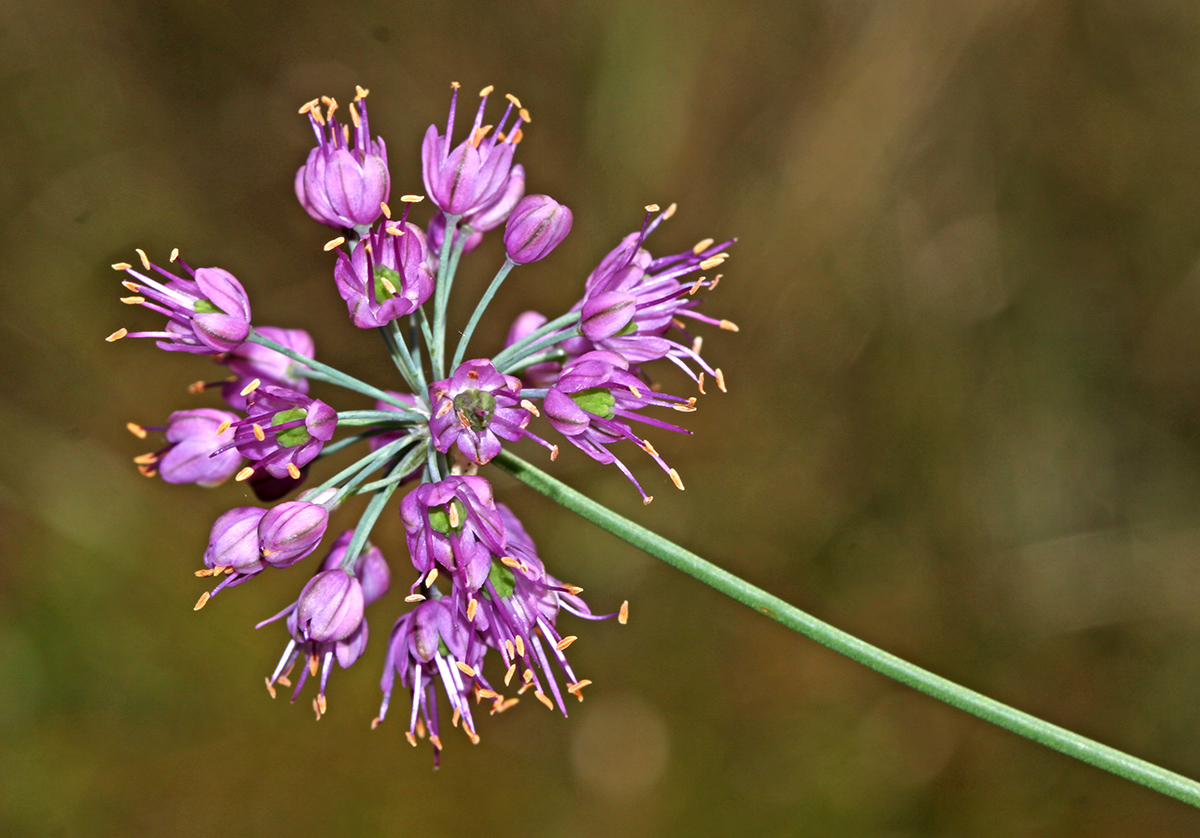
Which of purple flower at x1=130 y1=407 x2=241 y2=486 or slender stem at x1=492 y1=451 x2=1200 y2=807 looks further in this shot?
purple flower at x1=130 y1=407 x2=241 y2=486

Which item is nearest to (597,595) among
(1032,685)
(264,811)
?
(264,811)

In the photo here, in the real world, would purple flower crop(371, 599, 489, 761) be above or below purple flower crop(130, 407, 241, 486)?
below

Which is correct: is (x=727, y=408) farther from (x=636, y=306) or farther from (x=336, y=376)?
(x=336, y=376)

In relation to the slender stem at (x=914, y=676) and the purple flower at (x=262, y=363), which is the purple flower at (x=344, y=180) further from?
the slender stem at (x=914, y=676)

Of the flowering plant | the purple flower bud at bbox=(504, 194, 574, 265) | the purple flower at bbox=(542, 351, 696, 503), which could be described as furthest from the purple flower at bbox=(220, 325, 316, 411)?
the purple flower at bbox=(542, 351, 696, 503)

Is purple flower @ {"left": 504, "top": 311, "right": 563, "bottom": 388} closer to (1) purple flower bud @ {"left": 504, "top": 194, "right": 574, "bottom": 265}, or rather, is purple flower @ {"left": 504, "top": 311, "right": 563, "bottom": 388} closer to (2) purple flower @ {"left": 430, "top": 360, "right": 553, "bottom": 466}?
(1) purple flower bud @ {"left": 504, "top": 194, "right": 574, "bottom": 265}

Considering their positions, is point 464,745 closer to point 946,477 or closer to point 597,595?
point 597,595
